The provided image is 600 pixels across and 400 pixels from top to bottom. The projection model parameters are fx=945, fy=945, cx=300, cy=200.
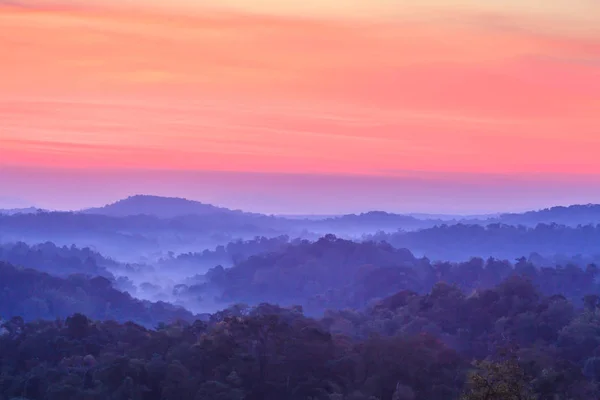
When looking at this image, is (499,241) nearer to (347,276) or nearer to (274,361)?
(347,276)

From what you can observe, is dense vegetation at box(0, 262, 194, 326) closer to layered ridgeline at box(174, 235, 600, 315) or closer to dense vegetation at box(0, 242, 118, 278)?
layered ridgeline at box(174, 235, 600, 315)

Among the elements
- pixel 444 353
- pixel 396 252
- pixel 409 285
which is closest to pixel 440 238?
pixel 396 252

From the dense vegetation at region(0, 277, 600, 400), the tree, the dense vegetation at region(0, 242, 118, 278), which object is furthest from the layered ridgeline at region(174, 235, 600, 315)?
the tree

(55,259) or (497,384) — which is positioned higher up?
(497,384)

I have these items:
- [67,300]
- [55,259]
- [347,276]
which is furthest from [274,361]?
[55,259]

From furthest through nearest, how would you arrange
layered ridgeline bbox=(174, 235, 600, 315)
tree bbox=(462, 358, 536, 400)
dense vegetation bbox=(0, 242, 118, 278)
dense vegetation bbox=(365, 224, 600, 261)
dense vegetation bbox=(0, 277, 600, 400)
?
dense vegetation bbox=(365, 224, 600, 261) → dense vegetation bbox=(0, 242, 118, 278) → layered ridgeline bbox=(174, 235, 600, 315) → dense vegetation bbox=(0, 277, 600, 400) → tree bbox=(462, 358, 536, 400)

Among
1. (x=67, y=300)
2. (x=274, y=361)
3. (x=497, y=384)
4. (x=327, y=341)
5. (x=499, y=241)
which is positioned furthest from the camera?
(x=499, y=241)

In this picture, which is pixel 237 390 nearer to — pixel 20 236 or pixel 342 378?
pixel 342 378

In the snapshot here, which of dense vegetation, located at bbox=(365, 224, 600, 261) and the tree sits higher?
dense vegetation, located at bbox=(365, 224, 600, 261)
